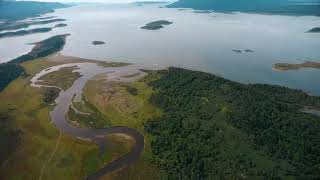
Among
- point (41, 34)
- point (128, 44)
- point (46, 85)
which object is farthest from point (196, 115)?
point (41, 34)

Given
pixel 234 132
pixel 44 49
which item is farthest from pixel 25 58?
pixel 234 132

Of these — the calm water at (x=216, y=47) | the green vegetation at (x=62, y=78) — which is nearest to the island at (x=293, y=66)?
the calm water at (x=216, y=47)

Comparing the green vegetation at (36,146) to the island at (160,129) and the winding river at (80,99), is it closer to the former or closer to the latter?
the island at (160,129)

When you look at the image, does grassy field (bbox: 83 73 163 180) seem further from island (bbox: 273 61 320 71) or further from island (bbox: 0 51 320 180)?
island (bbox: 273 61 320 71)

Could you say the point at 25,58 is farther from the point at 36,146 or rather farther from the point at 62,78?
the point at 36,146

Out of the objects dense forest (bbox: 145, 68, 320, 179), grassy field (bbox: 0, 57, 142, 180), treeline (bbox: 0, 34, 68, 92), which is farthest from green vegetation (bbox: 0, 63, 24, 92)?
dense forest (bbox: 145, 68, 320, 179)
